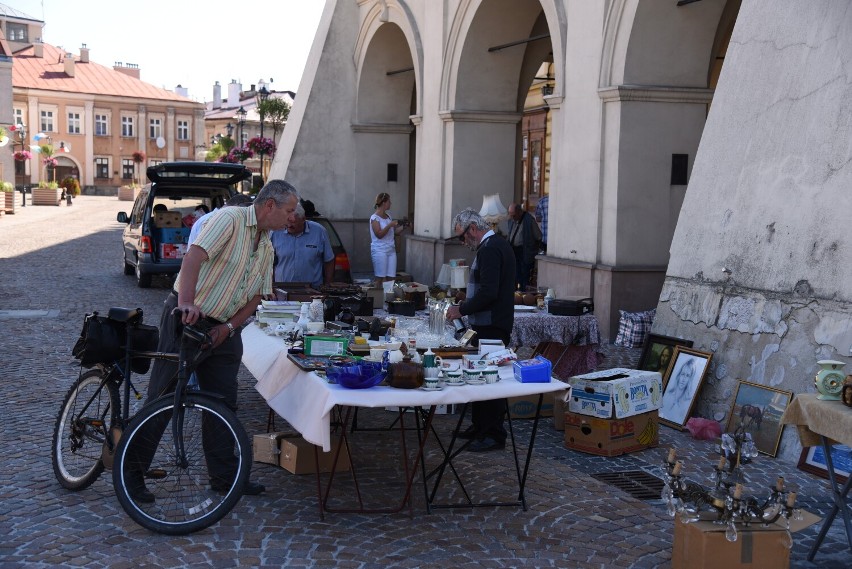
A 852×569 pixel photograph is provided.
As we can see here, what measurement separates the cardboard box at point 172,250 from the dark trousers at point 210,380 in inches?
459

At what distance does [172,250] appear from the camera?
17422mm

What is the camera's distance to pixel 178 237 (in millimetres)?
17531

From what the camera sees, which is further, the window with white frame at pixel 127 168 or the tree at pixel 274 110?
the window with white frame at pixel 127 168

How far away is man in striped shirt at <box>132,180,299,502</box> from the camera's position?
18.6ft

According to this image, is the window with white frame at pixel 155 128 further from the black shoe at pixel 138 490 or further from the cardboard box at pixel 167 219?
the black shoe at pixel 138 490

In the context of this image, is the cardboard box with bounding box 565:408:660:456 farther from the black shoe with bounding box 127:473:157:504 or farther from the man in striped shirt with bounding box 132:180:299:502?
the black shoe with bounding box 127:473:157:504

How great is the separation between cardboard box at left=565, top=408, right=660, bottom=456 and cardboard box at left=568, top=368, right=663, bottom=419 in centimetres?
5

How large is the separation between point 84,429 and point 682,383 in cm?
476

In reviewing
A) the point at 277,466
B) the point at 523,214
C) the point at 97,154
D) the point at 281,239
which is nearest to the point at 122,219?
the point at 523,214

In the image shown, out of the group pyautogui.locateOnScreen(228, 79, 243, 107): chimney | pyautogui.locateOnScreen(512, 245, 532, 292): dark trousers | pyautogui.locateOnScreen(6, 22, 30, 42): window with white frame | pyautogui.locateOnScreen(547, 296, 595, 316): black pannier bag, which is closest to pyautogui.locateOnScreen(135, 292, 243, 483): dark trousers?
pyautogui.locateOnScreen(547, 296, 595, 316): black pannier bag

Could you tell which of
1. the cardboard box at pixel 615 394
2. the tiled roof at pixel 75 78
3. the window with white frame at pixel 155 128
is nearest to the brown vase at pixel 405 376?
the cardboard box at pixel 615 394

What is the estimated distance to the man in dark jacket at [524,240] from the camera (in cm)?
1500

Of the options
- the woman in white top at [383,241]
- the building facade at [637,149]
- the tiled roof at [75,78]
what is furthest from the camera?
the tiled roof at [75,78]

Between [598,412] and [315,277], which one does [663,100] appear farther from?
[598,412]
